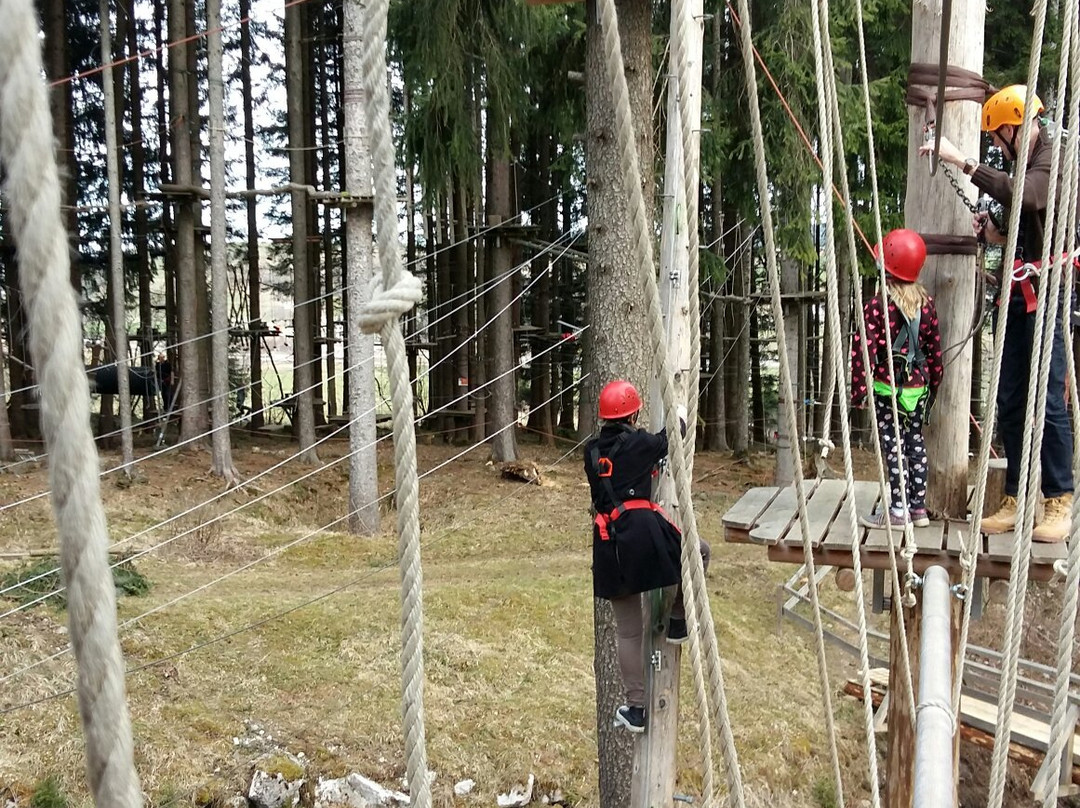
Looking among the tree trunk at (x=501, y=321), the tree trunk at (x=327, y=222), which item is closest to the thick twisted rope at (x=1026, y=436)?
the tree trunk at (x=501, y=321)

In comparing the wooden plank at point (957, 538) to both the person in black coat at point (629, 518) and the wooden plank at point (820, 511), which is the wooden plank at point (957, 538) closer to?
the wooden plank at point (820, 511)

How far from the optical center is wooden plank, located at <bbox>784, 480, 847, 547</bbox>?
299cm

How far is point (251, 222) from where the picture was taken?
49.6 ft

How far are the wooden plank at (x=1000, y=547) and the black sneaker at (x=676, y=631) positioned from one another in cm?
112

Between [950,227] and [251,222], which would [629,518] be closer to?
[950,227]

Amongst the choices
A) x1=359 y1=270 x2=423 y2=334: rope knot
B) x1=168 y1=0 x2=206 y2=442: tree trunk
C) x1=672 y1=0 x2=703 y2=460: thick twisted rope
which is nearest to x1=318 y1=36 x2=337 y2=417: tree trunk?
x1=168 y1=0 x2=206 y2=442: tree trunk

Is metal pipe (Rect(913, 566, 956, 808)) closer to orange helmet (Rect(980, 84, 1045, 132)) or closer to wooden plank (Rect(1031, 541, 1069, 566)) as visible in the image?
wooden plank (Rect(1031, 541, 1069, 566))

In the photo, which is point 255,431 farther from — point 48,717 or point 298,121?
point 48,717

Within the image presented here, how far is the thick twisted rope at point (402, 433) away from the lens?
89 cm

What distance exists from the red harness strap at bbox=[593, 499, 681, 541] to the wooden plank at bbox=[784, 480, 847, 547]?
466mm

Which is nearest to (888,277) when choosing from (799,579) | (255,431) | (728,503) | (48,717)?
(48,717)

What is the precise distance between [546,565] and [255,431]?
27.9 feet

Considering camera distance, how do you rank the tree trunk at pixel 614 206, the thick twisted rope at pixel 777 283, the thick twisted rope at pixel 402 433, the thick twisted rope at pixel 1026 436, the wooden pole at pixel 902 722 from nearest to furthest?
the thick twisted rope at pixel 402 433 < the thick twisted rope at pixel 777 283 < the thick twisted rope at pixel 1026 436 < the wooden pole at pixel 902 722 < the tree trunk at pixel 614 206

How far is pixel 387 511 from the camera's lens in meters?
9.98
